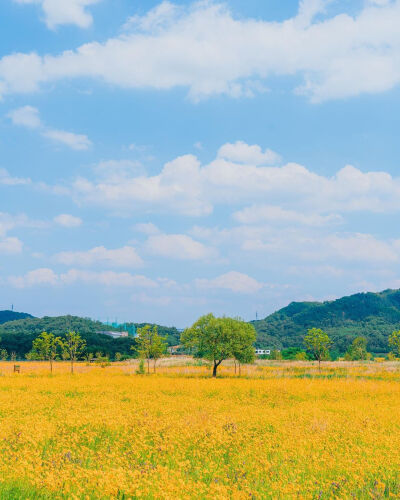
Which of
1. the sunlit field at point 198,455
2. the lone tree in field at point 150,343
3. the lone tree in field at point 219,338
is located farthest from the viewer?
the lone tree in field at point 150,343

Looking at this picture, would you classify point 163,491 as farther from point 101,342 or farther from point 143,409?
point 101,342

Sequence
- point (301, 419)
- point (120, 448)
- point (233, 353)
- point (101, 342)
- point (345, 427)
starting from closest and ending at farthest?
point (120, 448) → point (345, 427) → point (301, 419) → point (233, 353) → point (101, 342)

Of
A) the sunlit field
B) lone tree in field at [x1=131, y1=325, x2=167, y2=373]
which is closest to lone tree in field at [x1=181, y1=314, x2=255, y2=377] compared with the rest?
lone tree in field at [x1=131, y1=325, x2=167, y2=373]

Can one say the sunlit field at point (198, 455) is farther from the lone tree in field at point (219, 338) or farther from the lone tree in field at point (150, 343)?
the lone tree in field at point (150, 343)

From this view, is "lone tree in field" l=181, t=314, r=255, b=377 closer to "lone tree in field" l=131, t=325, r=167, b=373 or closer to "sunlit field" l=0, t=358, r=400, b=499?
"lone tree in field" l=131, t=325, r=167, b=373

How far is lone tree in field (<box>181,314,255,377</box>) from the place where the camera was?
1775 inches

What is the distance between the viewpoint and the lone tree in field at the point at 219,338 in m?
45.1

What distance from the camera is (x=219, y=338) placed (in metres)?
45.9

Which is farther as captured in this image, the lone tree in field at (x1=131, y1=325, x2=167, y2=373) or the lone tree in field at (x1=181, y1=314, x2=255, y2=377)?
the lone tree in field at (x1=131, y1=325, x2=167, y2=373)

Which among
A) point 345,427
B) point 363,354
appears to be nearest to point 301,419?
point 345,427

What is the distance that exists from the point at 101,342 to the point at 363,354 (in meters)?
76.1

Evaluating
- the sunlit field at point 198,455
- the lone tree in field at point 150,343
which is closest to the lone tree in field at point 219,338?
the lone tree in field at point 150,343

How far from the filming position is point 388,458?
369 inches

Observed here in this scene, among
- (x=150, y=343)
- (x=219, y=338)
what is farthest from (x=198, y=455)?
(x=150, y=343)
